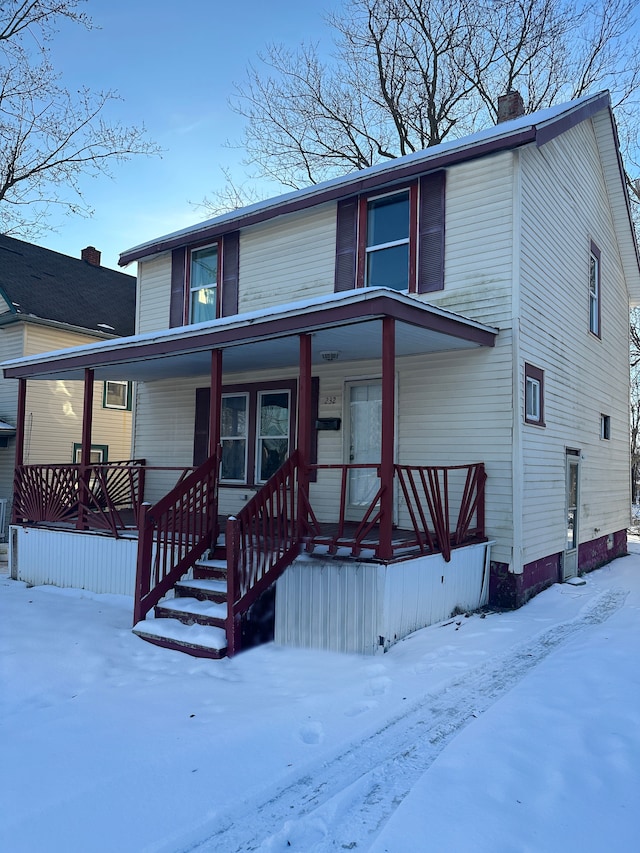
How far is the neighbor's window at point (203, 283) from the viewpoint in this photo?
1137 centimetres

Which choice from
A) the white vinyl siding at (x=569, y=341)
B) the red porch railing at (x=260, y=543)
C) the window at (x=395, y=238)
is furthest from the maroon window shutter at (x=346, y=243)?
the red porch railing at (x=260, y=543)

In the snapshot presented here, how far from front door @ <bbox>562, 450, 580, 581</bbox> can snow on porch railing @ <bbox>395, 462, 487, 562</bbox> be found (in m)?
2.47

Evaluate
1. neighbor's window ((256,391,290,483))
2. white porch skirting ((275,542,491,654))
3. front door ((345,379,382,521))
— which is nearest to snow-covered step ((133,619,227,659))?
white porch skirting ((275,542,491,654))

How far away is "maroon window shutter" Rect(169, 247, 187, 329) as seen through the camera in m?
11.6

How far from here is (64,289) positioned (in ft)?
60.8

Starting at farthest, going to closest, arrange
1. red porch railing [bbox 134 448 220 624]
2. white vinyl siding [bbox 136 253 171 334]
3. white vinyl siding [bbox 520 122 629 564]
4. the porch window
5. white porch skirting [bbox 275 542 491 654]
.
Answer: white vinyl siding [bbox 136 253 171 334], the porch window, white vinyl siding [bbox 520 122 629 564], red porch railing [bbox 134 448 220 624], white porch skirting [bbox 275 542 491 654]

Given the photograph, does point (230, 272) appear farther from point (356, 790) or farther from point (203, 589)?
point (356, 790)

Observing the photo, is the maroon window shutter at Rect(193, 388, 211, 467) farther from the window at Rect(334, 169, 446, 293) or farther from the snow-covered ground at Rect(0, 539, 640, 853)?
the snow-covered ground at Rect(0, 539, 640, 853)

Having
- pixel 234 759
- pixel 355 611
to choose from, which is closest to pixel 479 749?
pixel 234 759

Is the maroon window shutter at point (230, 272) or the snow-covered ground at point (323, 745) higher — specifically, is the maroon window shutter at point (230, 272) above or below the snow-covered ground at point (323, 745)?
above

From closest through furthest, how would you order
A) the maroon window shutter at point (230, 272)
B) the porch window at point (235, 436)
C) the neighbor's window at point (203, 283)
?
the porch window at point (235, 436), the maroon window shutter at point (230, 272), the neighbor's window at point (203, 283)

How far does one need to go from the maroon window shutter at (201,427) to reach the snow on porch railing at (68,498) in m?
1.39

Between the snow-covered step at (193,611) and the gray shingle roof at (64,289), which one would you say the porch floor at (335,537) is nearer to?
the snow-covered step at (193,611)

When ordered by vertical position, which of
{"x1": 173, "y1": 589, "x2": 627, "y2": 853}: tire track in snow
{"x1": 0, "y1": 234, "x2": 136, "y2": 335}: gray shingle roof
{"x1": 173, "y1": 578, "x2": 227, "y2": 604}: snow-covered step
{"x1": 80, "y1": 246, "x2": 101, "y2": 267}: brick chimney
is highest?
{"x1": 80, "y1": 246, "x2": 101, "y2": 267}: brick chimney
